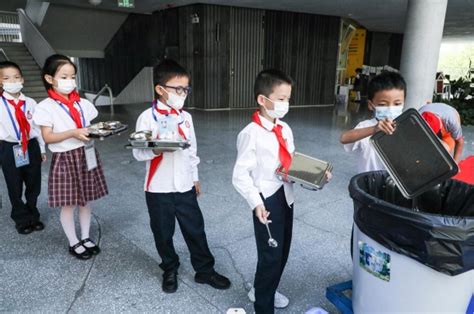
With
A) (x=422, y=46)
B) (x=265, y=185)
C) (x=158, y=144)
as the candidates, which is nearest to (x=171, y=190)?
(x=158, y=144)

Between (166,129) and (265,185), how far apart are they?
56 cm

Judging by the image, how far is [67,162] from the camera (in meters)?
2.21

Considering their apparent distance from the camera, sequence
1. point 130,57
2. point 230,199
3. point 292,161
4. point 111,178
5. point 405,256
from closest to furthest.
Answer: point 405,256 → point 292,161 → point 230,199 → point 111,178 → point 130,57

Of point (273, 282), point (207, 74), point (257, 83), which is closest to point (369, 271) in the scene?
point (273, 282)

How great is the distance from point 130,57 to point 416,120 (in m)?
12.4

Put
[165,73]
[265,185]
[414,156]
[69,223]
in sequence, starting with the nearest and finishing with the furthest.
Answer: [414,156] < [265,185] < [165,73] < [69,223]

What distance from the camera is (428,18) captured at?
410 cm

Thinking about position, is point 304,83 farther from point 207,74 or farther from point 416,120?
point 416,120

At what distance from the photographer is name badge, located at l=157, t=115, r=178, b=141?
67.6 inches

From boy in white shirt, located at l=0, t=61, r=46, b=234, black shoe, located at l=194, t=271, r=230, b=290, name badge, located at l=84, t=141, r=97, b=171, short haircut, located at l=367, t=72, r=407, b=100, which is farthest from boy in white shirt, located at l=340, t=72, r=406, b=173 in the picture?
boy in white shirt, located at l=0, t=61, r=46, b=234

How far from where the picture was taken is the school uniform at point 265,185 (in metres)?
1.54

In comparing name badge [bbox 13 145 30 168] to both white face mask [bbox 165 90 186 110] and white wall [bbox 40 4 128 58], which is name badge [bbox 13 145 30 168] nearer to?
white face mask [bbox 165 90 186 110]

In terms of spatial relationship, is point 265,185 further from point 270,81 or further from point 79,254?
point 79,254

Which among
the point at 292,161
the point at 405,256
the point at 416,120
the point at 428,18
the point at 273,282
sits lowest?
Answer: the point at 273,282
